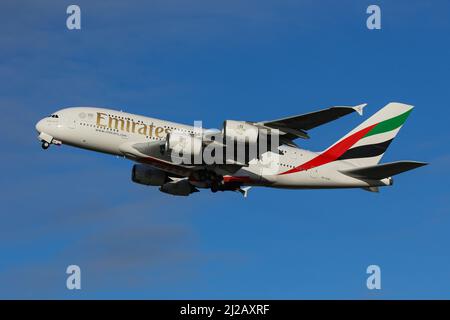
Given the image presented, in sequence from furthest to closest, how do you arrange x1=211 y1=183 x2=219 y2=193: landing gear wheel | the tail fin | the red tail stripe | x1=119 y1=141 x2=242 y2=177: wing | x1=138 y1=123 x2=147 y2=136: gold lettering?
the tail fin
the red tail stripe
x1=211 y1=183 x2=219 y2=193: landing gear wheel
x1=138 y1=123 x2=147 y2=136: gold lettering
x1=119 y1=141 x2=242 y2=177: wing

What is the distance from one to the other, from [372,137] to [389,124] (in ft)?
5.81

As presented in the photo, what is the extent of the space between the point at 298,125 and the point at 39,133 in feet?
57.0

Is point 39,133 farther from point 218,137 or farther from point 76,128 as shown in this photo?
point 218,137

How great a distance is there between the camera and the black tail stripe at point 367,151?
58.2m

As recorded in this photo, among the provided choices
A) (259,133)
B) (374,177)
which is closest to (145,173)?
(259,133)

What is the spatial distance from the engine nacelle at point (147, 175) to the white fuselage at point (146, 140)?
18.6ft

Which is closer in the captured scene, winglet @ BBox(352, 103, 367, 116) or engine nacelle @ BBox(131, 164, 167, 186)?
winglet @ BBox(352, 103, 367, 116)

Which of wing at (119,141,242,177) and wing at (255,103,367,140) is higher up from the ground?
wing at (255,103,367,140)

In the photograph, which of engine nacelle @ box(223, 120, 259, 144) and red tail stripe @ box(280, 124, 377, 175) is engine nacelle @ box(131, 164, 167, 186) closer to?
red tail stripe @ box(280, 124, 377, 175)

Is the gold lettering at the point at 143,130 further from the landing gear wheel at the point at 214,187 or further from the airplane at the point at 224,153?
the landing gear wheel at the point at 214,187

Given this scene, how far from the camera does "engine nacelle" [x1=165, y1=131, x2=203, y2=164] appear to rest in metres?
51.6

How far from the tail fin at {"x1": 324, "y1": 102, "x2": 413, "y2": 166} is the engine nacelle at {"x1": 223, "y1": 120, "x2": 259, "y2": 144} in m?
8.16

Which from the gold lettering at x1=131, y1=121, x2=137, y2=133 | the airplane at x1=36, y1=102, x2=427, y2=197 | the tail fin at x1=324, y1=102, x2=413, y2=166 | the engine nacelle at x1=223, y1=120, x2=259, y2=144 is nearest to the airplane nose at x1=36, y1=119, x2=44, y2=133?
the airplane at x1=36, y1=102, x2=427, y2=197

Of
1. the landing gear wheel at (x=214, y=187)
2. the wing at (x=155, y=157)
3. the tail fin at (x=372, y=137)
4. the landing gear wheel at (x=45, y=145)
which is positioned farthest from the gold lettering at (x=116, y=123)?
the tail fin at (x=372, y=137)
